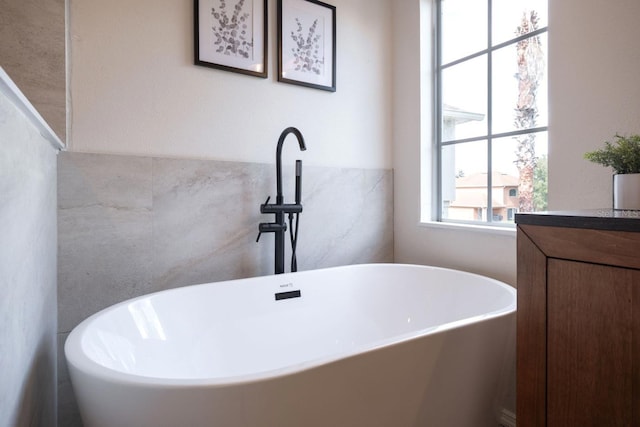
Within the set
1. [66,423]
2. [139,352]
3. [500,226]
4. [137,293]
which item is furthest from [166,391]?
[500,226]

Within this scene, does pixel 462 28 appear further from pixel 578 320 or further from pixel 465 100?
pixel 578 320

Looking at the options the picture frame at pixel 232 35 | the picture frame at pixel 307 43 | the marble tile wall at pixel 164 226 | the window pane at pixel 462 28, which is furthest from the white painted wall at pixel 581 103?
the picture frame at pixel 232 35

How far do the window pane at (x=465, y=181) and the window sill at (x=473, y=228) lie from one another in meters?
0.09

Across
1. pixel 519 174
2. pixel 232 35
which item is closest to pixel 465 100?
pixel 519 174

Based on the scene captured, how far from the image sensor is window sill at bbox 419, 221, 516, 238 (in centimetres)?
164

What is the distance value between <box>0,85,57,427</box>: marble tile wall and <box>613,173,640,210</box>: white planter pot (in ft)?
4.45

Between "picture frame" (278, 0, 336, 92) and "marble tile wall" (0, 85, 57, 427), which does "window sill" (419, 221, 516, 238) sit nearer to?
"picture frame" (278, 0, 336, 92)

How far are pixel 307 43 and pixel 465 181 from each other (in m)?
1.16

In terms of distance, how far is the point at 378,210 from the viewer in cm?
223

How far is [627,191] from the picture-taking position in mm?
916

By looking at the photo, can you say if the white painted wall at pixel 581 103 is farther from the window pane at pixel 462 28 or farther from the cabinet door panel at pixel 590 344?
the cabinet door panel at pixel 590 344

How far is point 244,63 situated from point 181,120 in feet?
1.42

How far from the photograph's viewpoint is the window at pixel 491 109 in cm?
165

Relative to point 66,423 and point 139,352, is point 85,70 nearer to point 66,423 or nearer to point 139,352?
point 139,352
